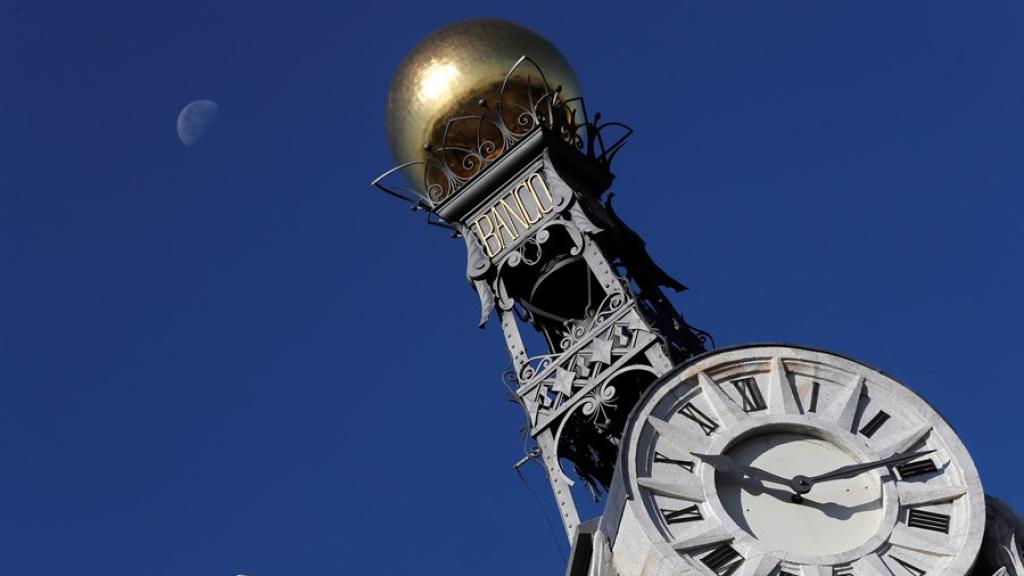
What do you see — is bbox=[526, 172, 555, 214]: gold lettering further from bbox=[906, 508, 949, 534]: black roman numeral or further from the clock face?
bbox=[906, 508, 949, 534]: black roman numeral

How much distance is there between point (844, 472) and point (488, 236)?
8192 millimetres

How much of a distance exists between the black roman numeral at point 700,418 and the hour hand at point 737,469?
474 mm

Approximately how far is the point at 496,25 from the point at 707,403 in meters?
9.19

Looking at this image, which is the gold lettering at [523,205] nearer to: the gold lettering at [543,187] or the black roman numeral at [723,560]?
the gold lettering at [543,187]

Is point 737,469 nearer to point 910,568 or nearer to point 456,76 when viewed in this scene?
point 910,568

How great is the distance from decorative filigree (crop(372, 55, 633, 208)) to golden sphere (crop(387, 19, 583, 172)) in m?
0.09

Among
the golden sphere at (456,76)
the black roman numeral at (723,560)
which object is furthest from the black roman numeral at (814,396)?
the golden sphere at (456,76)

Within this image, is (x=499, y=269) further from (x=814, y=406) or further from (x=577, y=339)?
(x=814, y=406)

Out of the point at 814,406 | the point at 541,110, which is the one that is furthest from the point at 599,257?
the point at 814,406

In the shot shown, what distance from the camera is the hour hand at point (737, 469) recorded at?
77.9 feet

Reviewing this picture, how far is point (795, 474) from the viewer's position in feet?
78.4

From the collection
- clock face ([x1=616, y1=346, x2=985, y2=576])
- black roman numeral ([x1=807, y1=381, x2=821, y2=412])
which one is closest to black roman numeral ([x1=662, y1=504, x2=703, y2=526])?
clock face ([x1=616, y1=346, x2=985, y2=576])

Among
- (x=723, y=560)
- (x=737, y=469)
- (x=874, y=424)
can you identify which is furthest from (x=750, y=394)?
(x=723, y=560)

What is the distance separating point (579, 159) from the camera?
3050 cm
